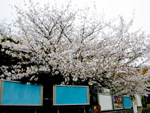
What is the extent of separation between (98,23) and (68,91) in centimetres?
484

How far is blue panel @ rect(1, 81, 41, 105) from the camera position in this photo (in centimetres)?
365

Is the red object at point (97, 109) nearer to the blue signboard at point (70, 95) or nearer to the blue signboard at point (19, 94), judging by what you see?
the blue signboard at point (70, 95)

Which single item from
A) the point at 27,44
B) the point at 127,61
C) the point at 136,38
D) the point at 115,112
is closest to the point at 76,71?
the point at 27,44

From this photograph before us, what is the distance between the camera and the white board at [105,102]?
21.6ft

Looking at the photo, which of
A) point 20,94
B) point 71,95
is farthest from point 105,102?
point 20,94

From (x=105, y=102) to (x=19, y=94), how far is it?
4.42 m

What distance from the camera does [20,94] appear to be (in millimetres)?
3932

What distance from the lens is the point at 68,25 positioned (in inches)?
320

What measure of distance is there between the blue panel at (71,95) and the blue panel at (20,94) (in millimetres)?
650

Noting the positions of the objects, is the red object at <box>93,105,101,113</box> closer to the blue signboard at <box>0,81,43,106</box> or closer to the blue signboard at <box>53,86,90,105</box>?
the blue signboard at <box>53,86,90,105</box>

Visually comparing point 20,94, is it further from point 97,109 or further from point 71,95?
point 97,109

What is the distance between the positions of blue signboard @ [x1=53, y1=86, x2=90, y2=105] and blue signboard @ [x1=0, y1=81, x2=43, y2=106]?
536 millimetres

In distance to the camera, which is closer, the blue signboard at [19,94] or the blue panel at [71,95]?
the blue signboard at [19,94]

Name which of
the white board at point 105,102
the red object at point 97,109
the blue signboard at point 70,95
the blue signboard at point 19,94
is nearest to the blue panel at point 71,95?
the blue signboard at point 70,95
